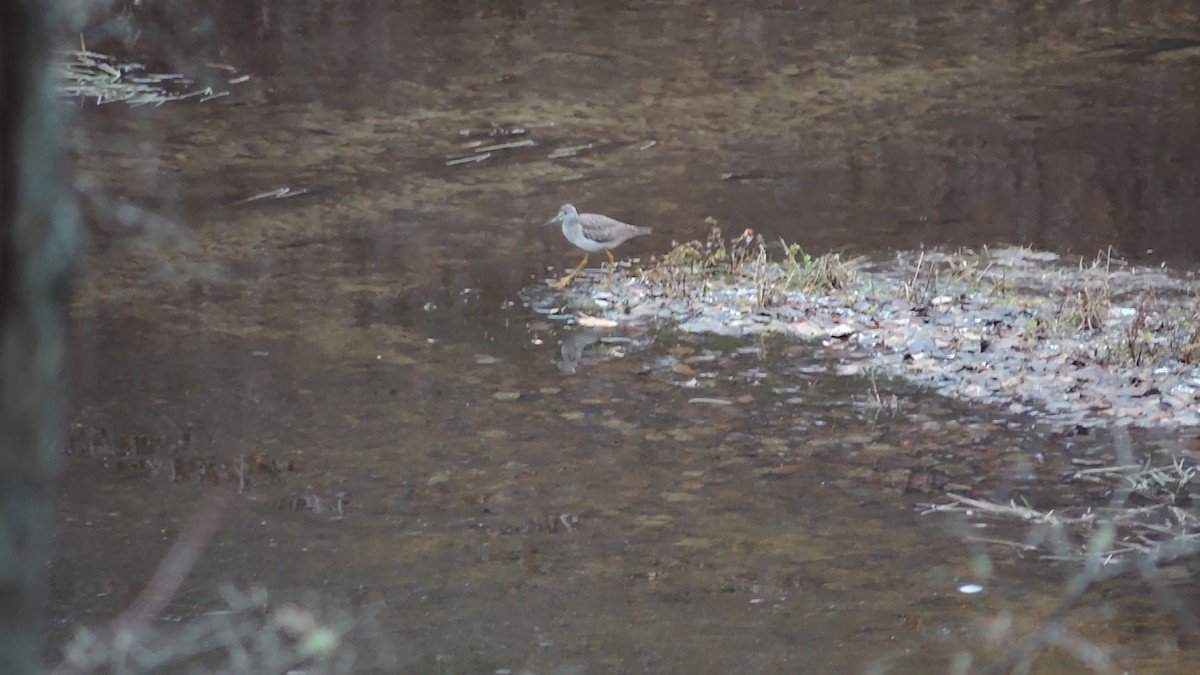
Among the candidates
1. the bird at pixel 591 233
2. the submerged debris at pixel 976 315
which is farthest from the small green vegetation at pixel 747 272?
the bird at pixel 591 233

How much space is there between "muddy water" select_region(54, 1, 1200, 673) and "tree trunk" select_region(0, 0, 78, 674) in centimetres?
93

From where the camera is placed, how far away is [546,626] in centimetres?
560

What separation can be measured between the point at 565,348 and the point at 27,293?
7.44 m

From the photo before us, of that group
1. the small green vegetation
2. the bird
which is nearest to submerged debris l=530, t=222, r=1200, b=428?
the small green vegetation

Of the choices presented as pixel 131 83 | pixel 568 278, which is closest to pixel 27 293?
pixel 568 278

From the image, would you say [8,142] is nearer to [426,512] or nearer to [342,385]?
[426,512]

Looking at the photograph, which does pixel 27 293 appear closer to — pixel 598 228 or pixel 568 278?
pixel 568 278

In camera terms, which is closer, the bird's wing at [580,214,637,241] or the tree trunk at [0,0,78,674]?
the tree trunk at [0,0,78,674]

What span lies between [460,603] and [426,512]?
3.19ft

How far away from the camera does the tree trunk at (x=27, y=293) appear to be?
161 cm

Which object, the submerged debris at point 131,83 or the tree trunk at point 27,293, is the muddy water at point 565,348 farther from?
the tree trunk at point 27,293

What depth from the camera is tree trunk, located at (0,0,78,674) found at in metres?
1.61

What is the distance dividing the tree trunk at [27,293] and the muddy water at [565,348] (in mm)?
930

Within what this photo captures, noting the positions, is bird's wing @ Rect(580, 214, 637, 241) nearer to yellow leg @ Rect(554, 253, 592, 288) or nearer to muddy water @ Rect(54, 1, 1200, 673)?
yellow leg @ Rect(554, 253, 592, 288)
